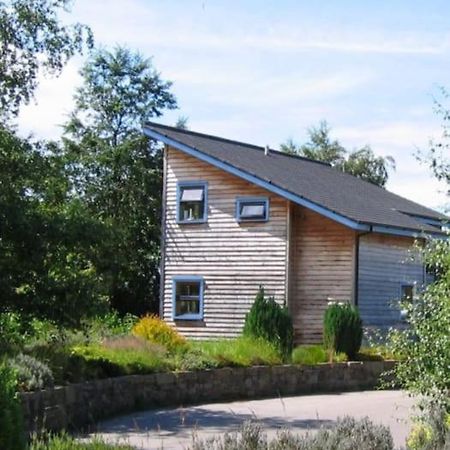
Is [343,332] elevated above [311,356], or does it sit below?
above

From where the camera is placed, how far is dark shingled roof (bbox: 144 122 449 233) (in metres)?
28.9

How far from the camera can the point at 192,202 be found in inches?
1228

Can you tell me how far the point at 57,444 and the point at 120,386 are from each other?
7.28 m

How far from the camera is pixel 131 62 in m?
46.0

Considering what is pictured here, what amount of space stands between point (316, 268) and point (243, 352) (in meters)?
8.63

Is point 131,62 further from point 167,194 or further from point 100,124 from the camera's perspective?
point 167,194

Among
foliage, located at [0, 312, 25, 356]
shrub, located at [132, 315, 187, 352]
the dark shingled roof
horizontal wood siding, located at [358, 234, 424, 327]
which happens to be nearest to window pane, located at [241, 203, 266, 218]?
the dark shingled roof

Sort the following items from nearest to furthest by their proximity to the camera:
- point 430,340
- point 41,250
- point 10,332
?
point 430,340 < point 41,250 < point 10,332

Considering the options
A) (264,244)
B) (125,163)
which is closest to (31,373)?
(264,244)

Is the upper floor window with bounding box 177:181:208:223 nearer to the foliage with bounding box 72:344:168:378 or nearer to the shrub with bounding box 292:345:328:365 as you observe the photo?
the shrub with bounding box 292:345:328:365

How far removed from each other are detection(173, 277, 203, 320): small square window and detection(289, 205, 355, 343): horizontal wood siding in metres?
3.23

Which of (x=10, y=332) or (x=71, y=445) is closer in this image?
(x=71, y=445)

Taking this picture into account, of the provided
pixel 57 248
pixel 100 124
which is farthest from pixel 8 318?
pixel 100 124

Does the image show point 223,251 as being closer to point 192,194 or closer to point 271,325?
point 192,194
